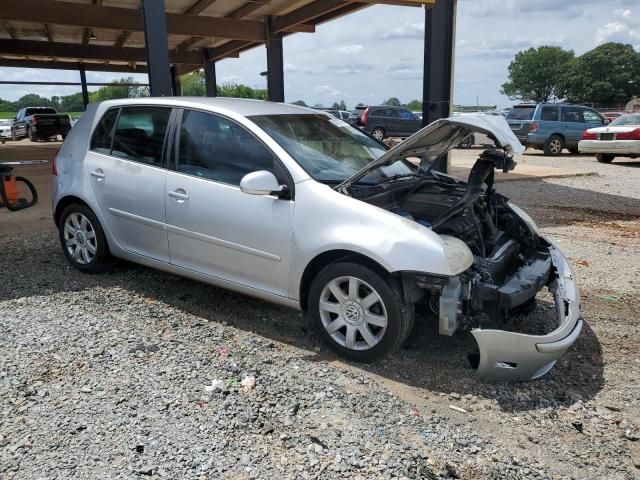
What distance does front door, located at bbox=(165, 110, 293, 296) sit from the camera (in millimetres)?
3699

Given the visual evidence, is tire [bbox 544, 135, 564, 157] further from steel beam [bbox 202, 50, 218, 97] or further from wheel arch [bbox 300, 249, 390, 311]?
wheel arch [bbox 300, 249, 390, 311]

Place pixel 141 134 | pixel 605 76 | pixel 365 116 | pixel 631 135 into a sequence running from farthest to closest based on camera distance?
pixel 605 76 → pixel 365 116 → pixel 631 135 → pixel 141 134

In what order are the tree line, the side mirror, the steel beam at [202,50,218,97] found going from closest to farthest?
the side mirror, the steel beam at [202,50,218,97], the tree line

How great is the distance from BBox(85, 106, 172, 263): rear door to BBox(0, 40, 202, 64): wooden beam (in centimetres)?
1374

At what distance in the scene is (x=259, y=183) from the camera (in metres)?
3.53

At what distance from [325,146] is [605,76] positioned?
9205 cm

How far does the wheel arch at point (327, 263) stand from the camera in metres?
3.35

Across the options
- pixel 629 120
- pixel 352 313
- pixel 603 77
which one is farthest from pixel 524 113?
pixel 603 77

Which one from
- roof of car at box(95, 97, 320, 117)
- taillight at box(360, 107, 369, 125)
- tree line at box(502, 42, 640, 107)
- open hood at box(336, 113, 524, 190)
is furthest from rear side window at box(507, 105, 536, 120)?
tree line at box(502, 42, 640, 107)

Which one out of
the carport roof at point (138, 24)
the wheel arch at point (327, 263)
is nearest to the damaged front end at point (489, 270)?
the wheel arch at point (327, 263)

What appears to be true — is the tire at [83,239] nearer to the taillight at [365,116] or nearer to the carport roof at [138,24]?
the carport roof at [138,24]

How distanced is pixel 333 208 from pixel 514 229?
5.36 feet

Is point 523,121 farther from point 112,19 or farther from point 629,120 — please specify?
point 112,19

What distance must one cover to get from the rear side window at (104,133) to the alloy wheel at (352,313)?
2.61 metres
